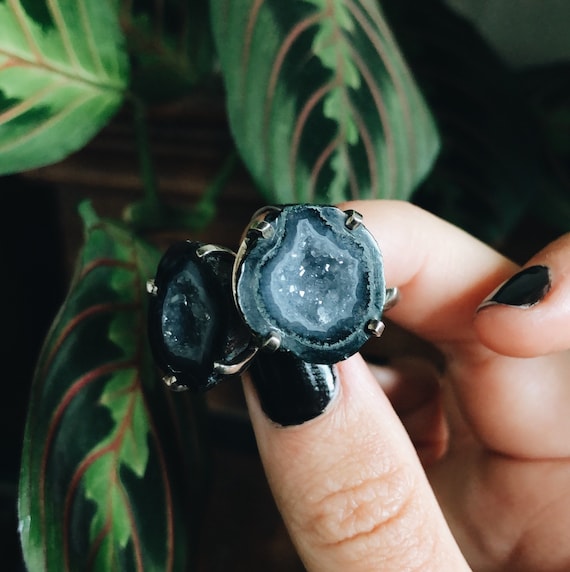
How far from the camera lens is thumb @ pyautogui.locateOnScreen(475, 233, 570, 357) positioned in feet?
1.45

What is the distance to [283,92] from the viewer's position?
54 cm

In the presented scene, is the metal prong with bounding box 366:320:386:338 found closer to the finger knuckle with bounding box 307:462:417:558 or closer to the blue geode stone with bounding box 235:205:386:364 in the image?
the blue geode stone with bounding box 235:205:386:364

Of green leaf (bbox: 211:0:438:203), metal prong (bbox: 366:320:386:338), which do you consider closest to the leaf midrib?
green leaf (bbox: 211:0:438:203)

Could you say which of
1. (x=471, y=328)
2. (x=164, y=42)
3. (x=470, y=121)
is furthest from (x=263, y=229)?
(x=470, y=121)

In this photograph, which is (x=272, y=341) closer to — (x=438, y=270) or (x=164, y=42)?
(x=438, y=270)

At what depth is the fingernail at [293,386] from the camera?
15.3 inches

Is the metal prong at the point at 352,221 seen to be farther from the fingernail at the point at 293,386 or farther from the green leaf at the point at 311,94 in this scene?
the green leaf at the point at 311,94

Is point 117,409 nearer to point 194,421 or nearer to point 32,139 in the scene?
point 194,421

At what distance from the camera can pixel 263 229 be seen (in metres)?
0.33

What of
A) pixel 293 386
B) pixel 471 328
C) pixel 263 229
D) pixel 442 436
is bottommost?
pixel 442 436

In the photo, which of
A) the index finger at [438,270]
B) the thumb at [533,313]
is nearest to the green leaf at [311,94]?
the index finger at [438,270]

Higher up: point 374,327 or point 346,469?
point 374,327

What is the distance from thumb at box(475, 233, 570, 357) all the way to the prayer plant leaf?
27 centimetres

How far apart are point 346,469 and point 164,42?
0.48 meters
